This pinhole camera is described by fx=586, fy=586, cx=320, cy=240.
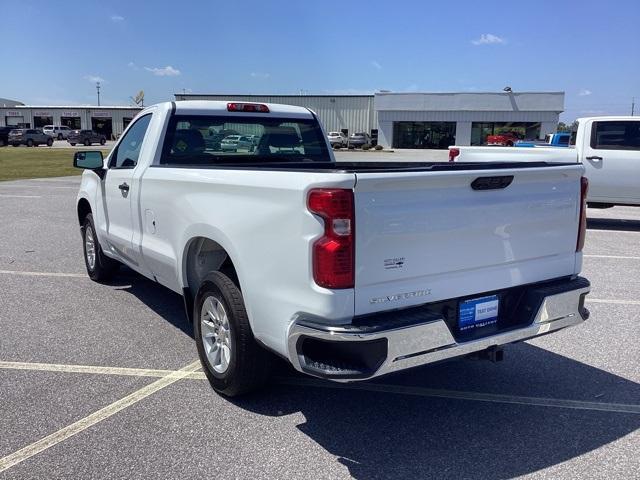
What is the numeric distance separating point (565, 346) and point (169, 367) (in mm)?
3242

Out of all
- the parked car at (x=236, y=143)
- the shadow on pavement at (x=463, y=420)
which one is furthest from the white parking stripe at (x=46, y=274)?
the shadow on pavement at (x=463, y=420)

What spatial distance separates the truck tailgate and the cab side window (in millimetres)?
3048

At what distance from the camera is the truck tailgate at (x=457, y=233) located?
2959 millimetres

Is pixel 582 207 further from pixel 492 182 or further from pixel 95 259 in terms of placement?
pixel 95 259

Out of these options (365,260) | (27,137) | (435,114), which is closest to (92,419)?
(365,260)

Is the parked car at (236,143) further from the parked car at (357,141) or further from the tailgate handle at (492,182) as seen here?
the parked car at (357,141)

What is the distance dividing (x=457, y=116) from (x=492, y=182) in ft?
187

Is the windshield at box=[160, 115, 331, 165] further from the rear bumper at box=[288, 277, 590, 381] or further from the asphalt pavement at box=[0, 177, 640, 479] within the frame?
the rear bumper at box=[288, 277, 590, 381]

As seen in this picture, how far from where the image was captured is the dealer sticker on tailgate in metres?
3.38

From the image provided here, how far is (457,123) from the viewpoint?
2280 inches

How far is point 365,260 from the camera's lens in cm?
294

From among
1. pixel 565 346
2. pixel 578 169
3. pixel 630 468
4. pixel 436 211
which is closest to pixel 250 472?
pixel 436 211

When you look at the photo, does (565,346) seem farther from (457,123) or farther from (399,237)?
(457,123)

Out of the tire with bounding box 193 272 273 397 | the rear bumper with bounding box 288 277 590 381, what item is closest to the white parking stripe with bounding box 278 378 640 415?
the tire with bounding box 193 272 273 397
